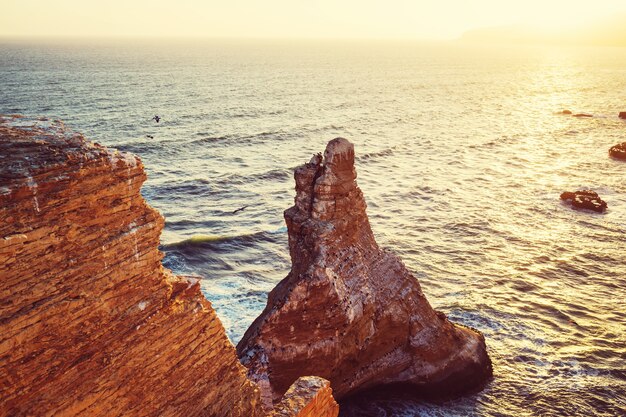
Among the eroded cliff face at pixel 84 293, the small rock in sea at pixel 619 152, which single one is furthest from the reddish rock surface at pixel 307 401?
the small rock in sea at pixel 619 152

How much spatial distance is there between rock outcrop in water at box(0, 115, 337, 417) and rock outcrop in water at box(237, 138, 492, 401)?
6337 mm

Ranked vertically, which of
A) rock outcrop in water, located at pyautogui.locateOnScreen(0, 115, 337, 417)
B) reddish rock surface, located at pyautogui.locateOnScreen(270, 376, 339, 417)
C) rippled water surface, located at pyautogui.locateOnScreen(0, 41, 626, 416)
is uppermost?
rock outcrop in water, located at pyautogui.locateOnScreen(0, 115, 337, 417)

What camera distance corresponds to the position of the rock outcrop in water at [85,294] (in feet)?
29.4

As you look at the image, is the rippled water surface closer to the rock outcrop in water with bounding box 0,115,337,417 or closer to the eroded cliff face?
the rock outcrop in water with bounding box 0,115,337,417

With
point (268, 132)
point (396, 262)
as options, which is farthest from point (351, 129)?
point (396, 262)

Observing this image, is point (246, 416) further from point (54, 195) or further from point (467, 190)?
point (467, 190)

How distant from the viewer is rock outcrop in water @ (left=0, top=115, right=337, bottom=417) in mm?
8953

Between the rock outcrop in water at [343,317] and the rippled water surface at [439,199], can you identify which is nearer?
the rock outcrop in water at [343,317]

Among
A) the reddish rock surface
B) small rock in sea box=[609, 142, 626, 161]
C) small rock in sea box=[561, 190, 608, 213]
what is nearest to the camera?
the reddish rock surface

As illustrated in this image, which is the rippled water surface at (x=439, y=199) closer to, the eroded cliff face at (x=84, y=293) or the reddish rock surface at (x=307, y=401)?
the reddish rock surface at (x=307, y=401)

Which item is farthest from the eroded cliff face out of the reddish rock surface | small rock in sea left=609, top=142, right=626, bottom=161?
small rock in sea left=609, top=142, right=626, bottom=161

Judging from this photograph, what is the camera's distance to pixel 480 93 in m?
127

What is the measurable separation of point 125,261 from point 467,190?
Result: 155 feet

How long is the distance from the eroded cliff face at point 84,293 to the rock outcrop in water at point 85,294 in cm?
2
